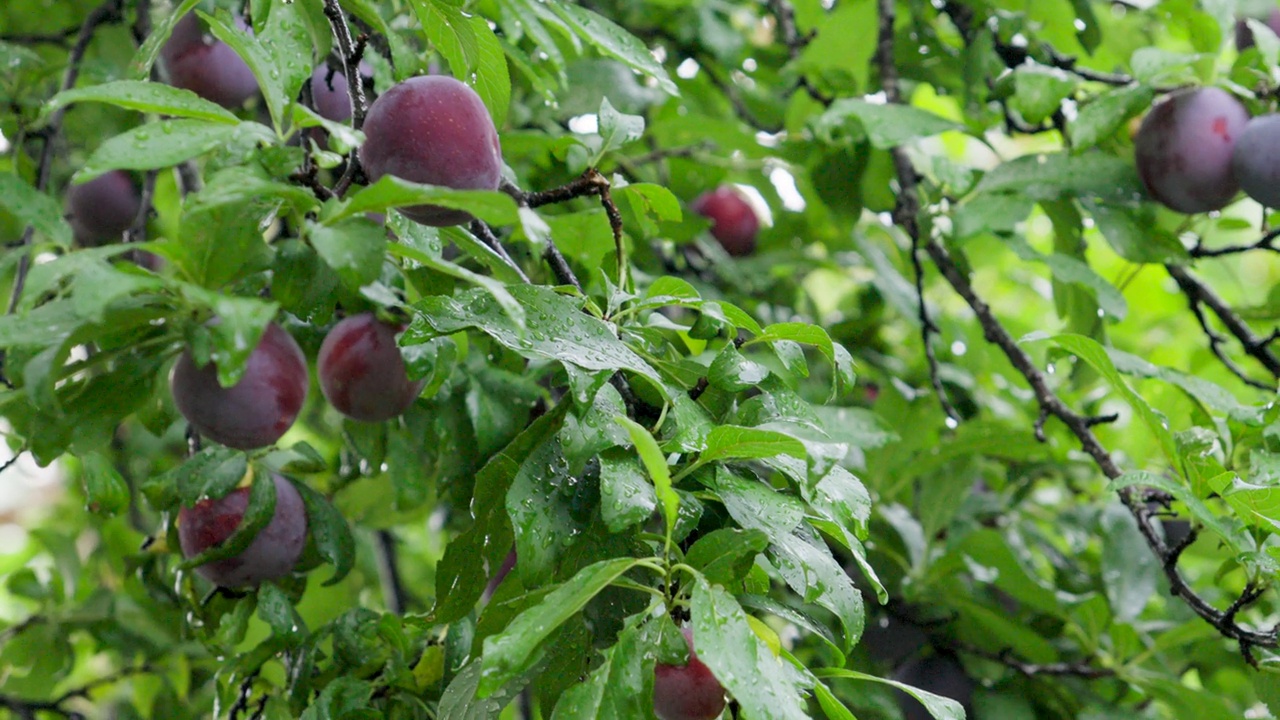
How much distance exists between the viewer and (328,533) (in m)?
1.05

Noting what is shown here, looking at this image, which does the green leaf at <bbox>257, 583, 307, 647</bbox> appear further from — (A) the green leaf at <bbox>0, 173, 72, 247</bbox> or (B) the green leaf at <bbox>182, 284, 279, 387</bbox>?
(B) the green leaf at <bbox>182, 284, 279, 387</bbox>

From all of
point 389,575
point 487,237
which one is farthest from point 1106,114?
point 389,575

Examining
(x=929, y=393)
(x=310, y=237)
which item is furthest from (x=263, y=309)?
(x=929, y=393)

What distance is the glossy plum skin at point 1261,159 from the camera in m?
1.13

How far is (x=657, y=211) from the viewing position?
32.0 inches

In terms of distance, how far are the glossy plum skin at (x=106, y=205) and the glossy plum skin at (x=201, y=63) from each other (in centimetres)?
20

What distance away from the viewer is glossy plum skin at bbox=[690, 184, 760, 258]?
190cm

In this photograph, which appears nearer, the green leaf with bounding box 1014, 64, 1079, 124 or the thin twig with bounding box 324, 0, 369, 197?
the thin twig with bounding box 324, 0, 369, 197

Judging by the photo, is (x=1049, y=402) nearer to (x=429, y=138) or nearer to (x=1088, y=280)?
(x=1088, y=280)

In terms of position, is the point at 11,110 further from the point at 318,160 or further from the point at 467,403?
the point at 318,160

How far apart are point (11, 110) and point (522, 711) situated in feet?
3.40

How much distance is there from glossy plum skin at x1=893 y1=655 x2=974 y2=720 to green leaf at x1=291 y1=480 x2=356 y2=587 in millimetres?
737

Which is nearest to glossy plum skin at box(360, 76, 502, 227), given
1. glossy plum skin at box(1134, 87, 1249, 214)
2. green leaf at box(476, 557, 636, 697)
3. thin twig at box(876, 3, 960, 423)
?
green leaf at box(476, 557, 636, 697)

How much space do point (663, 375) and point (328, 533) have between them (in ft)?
1.52
